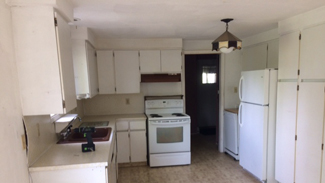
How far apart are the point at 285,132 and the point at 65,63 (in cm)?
270

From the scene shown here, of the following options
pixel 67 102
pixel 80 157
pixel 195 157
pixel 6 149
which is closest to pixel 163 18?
pixel 67 102

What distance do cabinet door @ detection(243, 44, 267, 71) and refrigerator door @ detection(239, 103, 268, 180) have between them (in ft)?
2.88

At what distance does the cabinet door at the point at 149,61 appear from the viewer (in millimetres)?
3697

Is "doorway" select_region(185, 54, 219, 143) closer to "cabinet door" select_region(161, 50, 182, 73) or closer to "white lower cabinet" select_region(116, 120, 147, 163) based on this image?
"cabinet door" select_region(161, 50, 182, 73)

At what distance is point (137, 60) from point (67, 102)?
7.16 ft

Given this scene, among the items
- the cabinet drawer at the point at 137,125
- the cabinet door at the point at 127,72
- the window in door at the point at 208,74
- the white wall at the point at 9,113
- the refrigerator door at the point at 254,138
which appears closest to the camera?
the white wall at the point at 9,113

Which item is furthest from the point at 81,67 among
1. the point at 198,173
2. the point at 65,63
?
the point at 198,173

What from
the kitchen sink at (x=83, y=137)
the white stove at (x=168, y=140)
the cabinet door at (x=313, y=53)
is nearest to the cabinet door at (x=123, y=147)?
the white stove at (x=168, y=140)

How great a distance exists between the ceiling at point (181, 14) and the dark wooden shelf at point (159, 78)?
3.25ft

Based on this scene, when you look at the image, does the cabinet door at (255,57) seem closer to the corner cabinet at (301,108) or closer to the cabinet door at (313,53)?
the corner cabinet at (301,108)

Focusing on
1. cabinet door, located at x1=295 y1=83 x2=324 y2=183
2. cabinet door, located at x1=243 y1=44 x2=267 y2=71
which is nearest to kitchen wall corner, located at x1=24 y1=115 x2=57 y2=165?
cabinet door, located at x1=295 y1=83 x2=324 y2=183

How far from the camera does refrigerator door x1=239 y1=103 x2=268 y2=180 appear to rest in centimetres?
284

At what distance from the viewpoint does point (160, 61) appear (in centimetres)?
374

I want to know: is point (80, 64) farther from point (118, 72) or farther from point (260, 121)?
point (260, 121)
